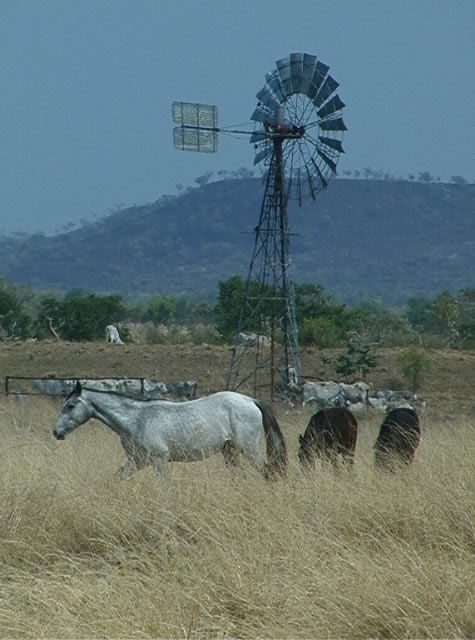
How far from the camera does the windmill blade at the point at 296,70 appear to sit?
91.4 ft

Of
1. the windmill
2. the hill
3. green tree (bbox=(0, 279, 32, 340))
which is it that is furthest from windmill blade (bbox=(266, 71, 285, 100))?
the hill

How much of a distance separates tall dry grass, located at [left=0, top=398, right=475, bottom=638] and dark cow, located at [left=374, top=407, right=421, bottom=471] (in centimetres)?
26

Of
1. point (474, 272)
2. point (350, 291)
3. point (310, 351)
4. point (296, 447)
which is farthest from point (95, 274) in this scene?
point (296, 447)

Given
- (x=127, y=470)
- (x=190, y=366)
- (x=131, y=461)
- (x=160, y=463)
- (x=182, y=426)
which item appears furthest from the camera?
(x=190, y=366)

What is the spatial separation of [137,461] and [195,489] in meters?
1.77

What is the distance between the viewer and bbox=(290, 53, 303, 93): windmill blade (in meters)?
27.9

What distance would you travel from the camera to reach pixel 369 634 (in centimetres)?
688

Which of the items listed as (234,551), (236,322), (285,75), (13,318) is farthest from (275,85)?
(13,318)

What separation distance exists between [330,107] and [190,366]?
7.67 meters

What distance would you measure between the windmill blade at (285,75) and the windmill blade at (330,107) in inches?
37.4

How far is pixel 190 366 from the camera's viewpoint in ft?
102

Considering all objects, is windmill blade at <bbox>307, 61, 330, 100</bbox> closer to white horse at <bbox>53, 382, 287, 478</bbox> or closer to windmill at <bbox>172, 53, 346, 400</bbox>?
windmill at <bbox>172, 53, 346, 400</bbox>

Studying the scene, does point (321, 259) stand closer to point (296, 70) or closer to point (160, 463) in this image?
point (296, 70)

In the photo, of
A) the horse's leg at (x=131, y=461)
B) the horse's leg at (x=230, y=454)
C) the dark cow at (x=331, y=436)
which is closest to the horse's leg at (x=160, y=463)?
the horse's leg at (x=131, y=461)
